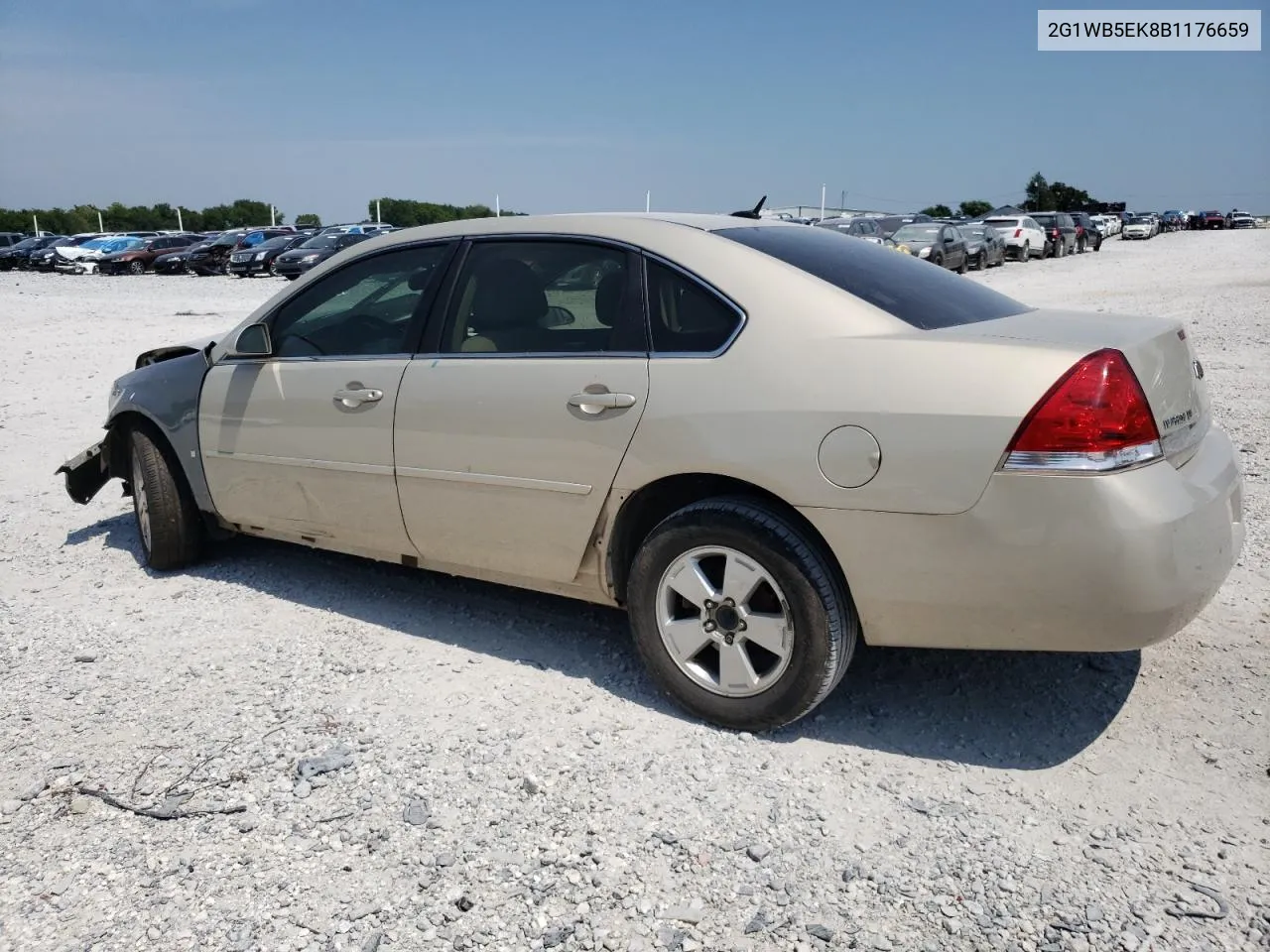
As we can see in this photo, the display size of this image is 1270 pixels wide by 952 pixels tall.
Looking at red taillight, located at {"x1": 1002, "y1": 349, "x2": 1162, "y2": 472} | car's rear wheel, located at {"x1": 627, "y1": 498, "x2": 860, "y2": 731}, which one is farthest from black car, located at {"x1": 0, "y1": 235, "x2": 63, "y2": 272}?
red taillight, located at {"x1": 1002, "y1": 349, "x2": 1162, "y2": 472}

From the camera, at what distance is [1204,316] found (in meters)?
14.9

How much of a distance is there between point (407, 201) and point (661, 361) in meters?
69.4

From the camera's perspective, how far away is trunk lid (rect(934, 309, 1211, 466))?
2988 millimetres

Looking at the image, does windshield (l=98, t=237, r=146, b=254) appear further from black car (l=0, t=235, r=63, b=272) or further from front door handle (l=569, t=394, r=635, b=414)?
front door handle (l=569, t=394, r=635, b=414)

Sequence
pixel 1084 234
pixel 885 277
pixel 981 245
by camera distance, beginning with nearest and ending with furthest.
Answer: pixel 885 277 < pixel 981 245 < pixel 1084 234

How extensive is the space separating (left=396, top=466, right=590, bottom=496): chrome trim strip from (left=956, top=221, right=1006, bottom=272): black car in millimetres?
27616

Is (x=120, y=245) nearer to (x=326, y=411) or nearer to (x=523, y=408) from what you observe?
(x=326, y=411)

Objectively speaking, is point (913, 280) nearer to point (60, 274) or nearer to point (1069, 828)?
point (1069, 828)

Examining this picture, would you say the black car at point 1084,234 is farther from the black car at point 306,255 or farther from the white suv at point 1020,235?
the black car at point 306,255

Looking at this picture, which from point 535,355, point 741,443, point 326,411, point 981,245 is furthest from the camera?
point 981,245

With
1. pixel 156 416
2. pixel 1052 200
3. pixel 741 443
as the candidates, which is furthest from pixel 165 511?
pixel 1052 200

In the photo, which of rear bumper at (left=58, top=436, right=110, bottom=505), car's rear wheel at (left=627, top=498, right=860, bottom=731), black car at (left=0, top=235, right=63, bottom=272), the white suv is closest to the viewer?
car's rear wheel at (left=627, top=498, right=860, bottom=731)

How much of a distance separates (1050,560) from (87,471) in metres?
4.81

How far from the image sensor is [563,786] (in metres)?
3.19
